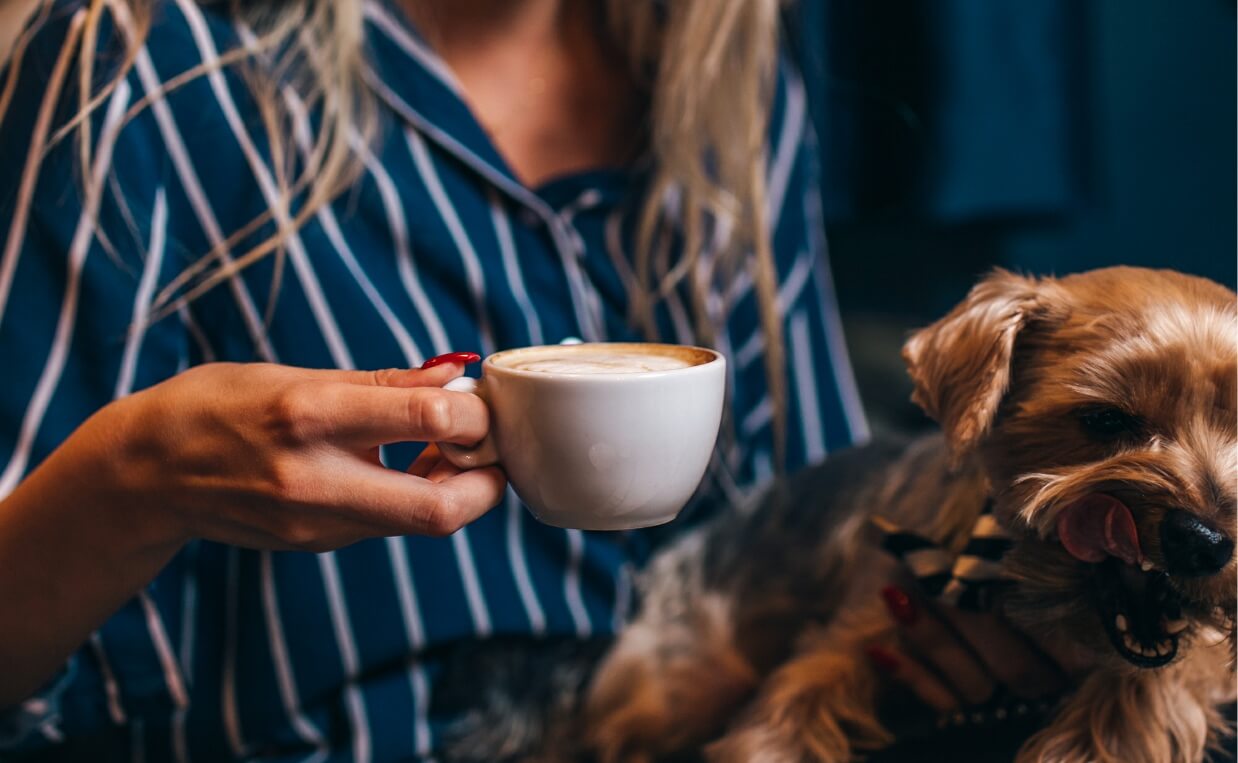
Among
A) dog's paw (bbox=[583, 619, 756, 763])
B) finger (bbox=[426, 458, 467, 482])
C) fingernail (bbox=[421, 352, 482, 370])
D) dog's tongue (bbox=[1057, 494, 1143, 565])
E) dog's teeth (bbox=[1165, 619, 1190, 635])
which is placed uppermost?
fingernail (bbox=[421, 352, 482, 370])

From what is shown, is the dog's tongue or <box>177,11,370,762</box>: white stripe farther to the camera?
<box>177,11,370,762</box>: white stripe

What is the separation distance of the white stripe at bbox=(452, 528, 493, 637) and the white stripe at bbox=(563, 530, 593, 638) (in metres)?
0.09

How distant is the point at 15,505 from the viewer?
0.72 metres

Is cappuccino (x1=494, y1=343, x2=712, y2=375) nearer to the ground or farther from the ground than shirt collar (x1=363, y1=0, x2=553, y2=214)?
nearer to the ground

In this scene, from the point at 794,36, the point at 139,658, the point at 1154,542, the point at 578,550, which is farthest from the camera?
the point at 794,36

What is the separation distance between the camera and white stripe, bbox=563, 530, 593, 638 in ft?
3.18

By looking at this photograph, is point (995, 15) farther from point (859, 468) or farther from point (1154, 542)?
point (1154, 542)

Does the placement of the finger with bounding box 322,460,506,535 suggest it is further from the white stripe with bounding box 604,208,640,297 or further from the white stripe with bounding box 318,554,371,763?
the white stripe with bounding box 604,208,640,297

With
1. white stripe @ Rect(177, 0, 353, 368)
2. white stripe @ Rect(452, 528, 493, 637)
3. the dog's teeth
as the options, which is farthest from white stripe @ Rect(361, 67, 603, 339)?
the dog's teeth

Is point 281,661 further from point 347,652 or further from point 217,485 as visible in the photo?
point 217,485

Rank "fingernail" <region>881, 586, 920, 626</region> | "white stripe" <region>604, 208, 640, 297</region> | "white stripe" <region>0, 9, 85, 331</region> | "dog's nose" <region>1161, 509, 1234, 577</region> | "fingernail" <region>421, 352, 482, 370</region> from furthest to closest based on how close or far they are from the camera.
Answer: "white stripe" <region>604, 208, 640, 297</region> → "white stripe" <region>0, 9, 85, 331</region> → "fingernail" <region>881, 586, 920, 626</region> → "fingernail" <region>421, 352, 482, 370</region> → "dog's nose" <region>1161, 509, 1234, 577</region>

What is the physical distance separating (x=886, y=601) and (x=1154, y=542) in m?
0.26

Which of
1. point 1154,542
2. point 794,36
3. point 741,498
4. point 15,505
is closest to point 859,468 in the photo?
point 741,498

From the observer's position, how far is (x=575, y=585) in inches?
38.6
